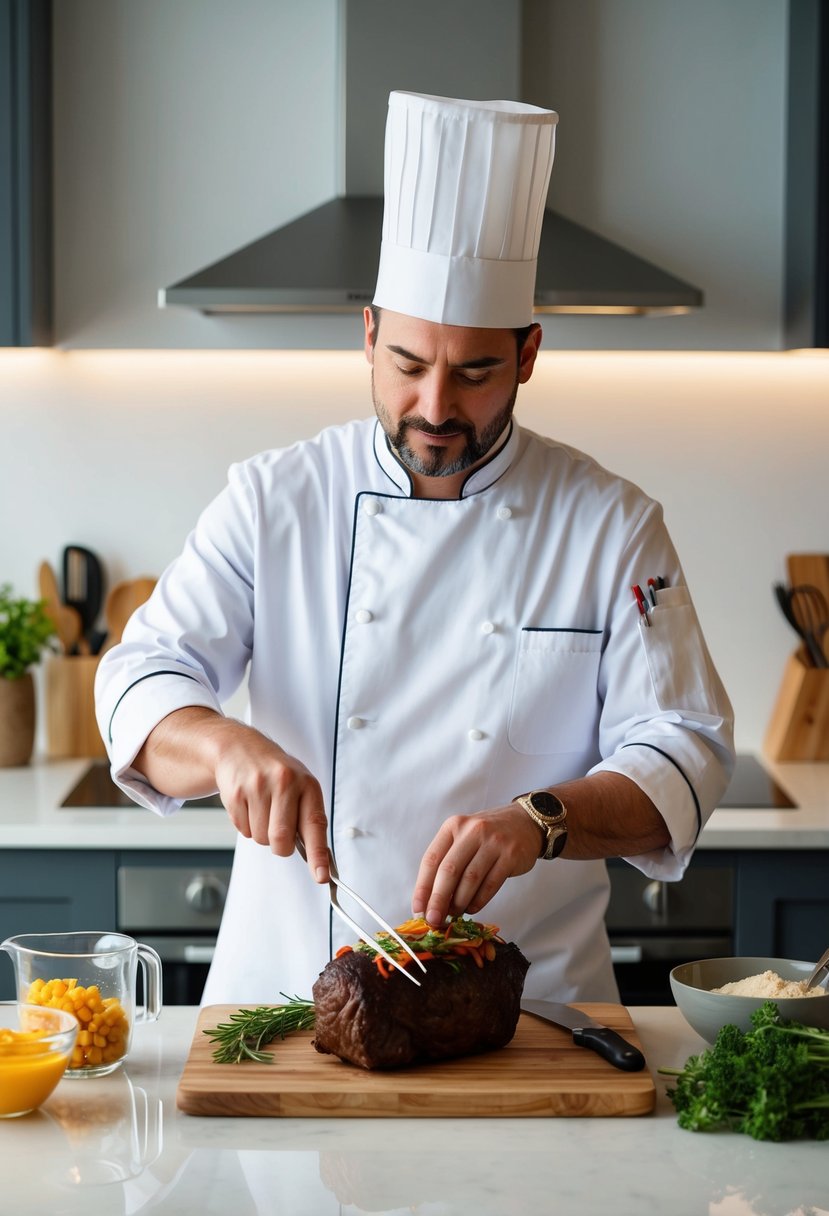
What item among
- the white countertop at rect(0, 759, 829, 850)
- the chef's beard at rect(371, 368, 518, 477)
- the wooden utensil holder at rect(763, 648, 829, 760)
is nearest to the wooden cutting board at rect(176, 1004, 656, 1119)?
the chef's beard at rect(371, 368, 518, 477)

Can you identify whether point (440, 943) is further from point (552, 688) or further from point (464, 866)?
point (552, 688)

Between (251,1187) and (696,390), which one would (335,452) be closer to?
(251,1187)

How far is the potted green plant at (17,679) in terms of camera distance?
2.76 m

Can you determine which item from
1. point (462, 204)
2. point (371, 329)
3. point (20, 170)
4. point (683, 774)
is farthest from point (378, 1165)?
point (20, 170)

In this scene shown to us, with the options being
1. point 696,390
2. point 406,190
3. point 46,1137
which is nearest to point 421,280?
point 406,190

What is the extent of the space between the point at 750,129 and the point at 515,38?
0.54m

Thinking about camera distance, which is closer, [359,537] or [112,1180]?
[112,1180]

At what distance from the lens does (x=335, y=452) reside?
6.17 ft

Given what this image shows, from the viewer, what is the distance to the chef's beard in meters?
1.63

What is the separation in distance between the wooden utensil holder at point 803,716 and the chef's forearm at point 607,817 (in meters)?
1.40

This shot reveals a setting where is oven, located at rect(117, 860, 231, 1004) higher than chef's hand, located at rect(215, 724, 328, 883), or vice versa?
chef's hand, located at rect(215, 724, 328, 883)

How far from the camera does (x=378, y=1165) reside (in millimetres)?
1142

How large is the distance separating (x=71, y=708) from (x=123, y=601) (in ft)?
0.81

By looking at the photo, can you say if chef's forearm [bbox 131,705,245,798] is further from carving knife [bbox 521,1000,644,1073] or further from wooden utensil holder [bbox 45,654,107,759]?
wooden utensil holder [bbox 45,654,107,759]
